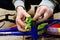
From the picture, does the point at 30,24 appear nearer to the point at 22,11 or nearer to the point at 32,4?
the point at 22,11

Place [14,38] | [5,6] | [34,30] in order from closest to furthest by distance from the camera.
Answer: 1. [34,30]
2. [14,38]
3. [5,6]

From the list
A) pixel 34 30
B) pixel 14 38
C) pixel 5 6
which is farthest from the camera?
pixel 5 6

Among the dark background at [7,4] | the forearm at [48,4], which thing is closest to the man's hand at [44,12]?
the forearm at [48,4]

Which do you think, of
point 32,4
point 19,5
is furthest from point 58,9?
point 19,5

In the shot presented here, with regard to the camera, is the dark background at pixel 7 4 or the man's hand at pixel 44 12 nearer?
the man's hand at pixel 44 12

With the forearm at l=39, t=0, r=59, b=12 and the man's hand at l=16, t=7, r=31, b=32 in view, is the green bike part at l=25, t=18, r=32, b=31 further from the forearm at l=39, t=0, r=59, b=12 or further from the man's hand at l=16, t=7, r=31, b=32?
the forearm at l=39, t=0, r=59, b=12

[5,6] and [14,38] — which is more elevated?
[5,6]

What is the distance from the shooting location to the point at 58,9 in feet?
3.09

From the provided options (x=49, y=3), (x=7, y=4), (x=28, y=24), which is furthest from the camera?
(x=7, y=4)

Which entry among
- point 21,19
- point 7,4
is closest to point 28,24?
point 21,19

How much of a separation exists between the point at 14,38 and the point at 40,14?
136mm

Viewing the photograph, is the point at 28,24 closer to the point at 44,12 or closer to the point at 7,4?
the point at 44,12

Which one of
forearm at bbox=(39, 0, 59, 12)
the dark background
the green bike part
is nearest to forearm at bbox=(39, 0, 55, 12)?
forearm at bbox=(39, 0, 59, 12)

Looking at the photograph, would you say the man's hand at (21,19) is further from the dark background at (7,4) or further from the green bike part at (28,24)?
the dark background at (7,4)
